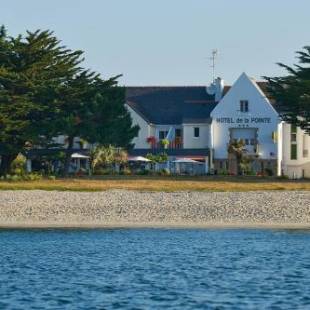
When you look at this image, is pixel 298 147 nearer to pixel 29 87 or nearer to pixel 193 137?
pixel 193 137

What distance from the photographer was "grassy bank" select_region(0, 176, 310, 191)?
69375mm

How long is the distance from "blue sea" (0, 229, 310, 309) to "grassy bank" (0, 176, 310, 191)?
1698 centimetres

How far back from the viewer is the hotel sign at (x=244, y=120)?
4075 inches

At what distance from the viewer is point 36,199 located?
62.1 m

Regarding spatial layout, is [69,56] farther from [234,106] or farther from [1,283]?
[1,283]

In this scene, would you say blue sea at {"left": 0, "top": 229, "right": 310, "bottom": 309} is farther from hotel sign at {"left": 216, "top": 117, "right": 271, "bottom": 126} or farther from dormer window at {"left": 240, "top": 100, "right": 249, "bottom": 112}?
dormer window at {"left": 240, "top": 100, "right": 249, "bottom": 112}

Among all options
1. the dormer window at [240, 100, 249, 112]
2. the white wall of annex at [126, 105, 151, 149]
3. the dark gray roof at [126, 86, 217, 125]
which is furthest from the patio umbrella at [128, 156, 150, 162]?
the dormer window at [240, 100, 249, 112]

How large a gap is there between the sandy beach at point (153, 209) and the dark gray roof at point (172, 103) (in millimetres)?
42891

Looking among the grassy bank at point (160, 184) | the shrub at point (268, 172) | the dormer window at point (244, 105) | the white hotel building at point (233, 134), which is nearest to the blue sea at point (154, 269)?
the grassy bank at point (160, 184)

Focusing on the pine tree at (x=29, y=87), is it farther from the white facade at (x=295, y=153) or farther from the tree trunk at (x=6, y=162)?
A: the white facade at (x=295, y=153)

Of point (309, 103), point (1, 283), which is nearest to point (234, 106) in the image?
point (309, 103)

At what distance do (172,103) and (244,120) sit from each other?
→ 1045cm

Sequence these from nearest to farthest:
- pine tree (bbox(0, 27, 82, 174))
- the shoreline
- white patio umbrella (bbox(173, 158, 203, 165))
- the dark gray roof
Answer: the shoreline < pine tree (bbox(0, 27, 82, 174)) < white patio umbrella (bbox(173, 158, 203, 165)) < the dark gray roof

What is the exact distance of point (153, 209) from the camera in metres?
57.8
